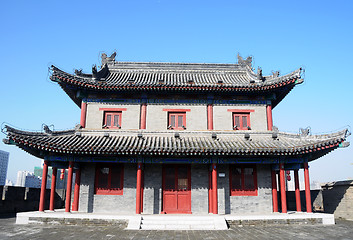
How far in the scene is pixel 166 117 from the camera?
16359mm

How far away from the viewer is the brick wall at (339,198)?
52.1 feet

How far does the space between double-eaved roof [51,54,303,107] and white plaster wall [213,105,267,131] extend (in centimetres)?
98

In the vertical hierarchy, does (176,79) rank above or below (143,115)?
above

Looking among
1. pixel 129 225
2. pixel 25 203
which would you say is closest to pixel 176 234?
pixel 129 225

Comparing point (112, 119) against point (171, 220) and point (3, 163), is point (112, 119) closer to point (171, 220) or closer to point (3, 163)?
point (171, 220)

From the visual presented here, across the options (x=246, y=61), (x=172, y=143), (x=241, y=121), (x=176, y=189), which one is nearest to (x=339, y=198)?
(x=241, y=121)

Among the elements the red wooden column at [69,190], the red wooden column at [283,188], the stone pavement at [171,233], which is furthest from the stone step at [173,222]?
the red wooden column at [69,190]

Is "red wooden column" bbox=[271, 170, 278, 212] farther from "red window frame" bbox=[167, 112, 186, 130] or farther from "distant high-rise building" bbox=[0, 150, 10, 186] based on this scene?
"distant high-rise building" bbox=[0, 150, 10, 186]

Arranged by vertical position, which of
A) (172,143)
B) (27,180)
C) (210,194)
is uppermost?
(172,143)

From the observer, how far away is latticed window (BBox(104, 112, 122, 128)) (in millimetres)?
16391

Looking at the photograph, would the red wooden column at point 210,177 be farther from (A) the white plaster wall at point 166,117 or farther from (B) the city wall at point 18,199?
(B) the city wall at point 18,199

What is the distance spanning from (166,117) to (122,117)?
2840 mm

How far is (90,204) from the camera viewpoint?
1473 centimetres

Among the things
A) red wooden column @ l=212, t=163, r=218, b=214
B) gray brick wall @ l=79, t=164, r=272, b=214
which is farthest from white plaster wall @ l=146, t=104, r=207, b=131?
red wooden column @ l=212, t=163, r=218, b=214
